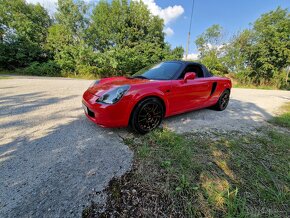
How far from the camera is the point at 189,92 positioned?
9.81 feet

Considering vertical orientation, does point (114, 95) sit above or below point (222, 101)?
above

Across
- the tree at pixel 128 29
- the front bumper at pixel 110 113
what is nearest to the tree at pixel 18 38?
the tree at pixel 128 29

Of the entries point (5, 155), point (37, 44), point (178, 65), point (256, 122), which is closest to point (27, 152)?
point (5, 155)

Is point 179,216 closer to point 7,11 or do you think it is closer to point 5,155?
point 5,155

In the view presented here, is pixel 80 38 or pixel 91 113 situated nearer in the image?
pixel 91 113

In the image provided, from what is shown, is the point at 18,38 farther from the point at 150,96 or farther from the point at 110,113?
the point at 150,96

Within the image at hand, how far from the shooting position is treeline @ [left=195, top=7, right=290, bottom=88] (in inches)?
602

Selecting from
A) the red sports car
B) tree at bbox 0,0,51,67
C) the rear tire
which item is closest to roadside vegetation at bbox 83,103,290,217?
the red sports car

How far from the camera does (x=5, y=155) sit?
1852mm

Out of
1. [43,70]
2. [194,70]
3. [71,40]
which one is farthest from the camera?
[71,40]

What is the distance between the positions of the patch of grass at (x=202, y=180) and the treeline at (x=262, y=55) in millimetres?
17094

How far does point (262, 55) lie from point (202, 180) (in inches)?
785

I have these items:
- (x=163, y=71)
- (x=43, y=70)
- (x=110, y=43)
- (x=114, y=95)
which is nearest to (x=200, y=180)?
(x=114, y=95)

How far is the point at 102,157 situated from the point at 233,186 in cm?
152
